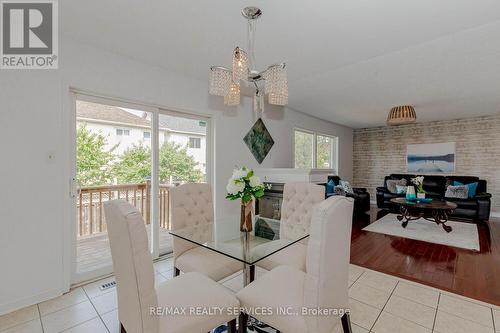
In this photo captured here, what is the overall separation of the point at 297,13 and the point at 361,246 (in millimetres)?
3253

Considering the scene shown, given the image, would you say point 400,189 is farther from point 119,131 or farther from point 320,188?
point 119,131

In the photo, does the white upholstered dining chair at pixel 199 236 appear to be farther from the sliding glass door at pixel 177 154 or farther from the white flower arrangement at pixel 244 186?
the sliding glass door at pixel 177 154

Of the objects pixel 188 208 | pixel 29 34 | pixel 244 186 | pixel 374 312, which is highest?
pixel 29 34

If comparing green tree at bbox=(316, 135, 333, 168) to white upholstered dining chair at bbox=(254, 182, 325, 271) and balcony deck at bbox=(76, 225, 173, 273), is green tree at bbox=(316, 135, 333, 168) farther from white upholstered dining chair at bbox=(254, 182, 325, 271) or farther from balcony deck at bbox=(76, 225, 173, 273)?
balcony deck at bbox=(76, 225, 173, 273)

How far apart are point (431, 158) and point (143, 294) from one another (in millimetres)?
7843

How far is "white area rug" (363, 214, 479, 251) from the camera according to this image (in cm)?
373

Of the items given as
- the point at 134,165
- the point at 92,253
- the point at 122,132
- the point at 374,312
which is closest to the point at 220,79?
the point at 122,132

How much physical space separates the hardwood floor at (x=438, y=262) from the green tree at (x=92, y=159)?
3256 millimetres

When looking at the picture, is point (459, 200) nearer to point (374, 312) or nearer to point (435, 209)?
point (435, 209)

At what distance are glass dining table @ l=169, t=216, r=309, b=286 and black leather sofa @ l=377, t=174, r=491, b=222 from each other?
5116mm

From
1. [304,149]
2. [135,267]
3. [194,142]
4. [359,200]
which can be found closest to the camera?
[135,267]

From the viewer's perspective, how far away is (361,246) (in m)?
3.58

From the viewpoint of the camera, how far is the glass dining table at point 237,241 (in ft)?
5.35

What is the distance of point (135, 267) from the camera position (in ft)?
3.54
